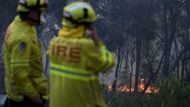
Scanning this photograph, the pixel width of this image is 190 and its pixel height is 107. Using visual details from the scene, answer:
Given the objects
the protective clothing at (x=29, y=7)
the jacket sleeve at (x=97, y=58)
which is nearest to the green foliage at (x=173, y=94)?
the protective clothing at (x=29, y=7)

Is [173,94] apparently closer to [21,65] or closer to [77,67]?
[21,65]

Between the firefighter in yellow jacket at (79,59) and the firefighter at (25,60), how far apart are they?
53 centimetres

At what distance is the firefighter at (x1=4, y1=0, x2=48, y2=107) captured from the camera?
5305 mm

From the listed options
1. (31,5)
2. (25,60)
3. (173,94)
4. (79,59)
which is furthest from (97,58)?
(173,94)

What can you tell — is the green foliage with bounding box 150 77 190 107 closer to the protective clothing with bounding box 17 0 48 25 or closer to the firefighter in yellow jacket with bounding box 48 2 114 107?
the protective clothing with bounding box 17 0 48 25

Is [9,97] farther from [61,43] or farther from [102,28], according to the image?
[102,28]

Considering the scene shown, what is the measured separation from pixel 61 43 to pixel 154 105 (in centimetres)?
809

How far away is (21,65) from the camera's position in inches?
207

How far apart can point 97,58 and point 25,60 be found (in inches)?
38.5

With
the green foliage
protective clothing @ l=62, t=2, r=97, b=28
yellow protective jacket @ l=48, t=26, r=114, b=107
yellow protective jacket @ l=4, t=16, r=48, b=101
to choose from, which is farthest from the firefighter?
the green foliage

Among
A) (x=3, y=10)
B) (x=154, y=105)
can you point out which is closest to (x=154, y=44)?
(x=3, y=10)

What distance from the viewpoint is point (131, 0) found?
2006cm

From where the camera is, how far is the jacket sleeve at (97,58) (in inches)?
182

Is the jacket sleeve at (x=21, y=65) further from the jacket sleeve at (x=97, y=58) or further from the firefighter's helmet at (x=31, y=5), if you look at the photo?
the jacket sleeve at (x=97, y=58)
